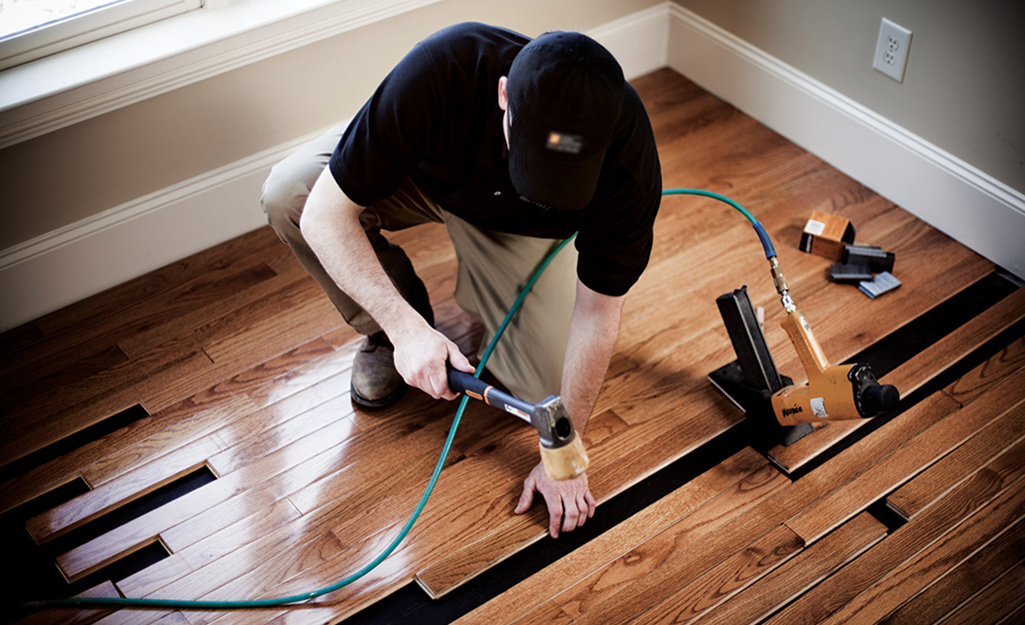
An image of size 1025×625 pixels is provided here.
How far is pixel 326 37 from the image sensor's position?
2.31 metres

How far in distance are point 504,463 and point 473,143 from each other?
2.32 feet

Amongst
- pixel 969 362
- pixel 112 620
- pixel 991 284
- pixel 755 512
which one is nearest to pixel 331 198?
pixel 112 620

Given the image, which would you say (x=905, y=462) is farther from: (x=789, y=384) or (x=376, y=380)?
(x=376, y=380)

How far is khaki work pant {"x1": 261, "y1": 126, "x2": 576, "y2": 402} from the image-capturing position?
1857mm

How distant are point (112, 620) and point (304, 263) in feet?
2.62

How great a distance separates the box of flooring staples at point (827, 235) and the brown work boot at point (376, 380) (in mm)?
1145

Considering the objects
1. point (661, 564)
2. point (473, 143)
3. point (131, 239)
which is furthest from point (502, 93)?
point (131, 239)

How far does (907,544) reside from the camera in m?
1.68

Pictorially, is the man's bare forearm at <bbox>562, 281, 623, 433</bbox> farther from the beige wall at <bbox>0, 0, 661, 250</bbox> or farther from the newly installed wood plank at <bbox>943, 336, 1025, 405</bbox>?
the beige wall at <bbox>0, 0, 661, 250</bbox>

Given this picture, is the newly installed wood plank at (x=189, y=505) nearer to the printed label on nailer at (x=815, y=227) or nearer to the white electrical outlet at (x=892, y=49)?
the printed label on nailer at (x=815, y=227)

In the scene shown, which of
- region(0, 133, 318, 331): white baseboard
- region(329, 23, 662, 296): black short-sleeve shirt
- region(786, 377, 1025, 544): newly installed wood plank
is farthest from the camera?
region(0, 133, 318, 331): white baseboard

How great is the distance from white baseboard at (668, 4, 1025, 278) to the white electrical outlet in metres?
0.14

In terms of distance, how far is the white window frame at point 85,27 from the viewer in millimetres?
2072

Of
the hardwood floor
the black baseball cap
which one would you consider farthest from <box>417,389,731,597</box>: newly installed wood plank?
the black baseball cap
